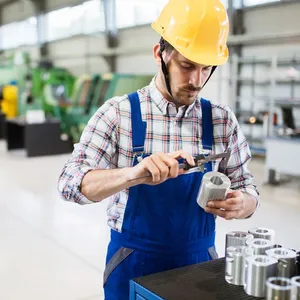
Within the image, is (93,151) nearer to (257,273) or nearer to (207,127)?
(207,127)

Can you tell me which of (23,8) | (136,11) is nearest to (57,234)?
(136,11)

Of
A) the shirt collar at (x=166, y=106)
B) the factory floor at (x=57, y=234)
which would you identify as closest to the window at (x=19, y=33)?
the factory floor at (x=57, y=234)

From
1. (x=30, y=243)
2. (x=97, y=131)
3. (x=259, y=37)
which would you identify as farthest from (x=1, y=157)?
(x=97, y=131)

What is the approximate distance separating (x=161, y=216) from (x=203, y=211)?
0.13m

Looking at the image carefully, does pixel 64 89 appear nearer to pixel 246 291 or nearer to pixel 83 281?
pixel 83 281

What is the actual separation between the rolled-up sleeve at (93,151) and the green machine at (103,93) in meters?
7.01

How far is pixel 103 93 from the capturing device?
8.48m

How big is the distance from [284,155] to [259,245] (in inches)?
170

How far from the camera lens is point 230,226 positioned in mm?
3955

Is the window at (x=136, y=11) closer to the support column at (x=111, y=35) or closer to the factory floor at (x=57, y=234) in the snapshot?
the support column at (x=111, y=35)

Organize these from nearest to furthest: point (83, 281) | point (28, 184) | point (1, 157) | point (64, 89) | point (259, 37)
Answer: point (83, 281)
point (28, 184)
point (259, 37)
point (1, 157)
point (64, 89)

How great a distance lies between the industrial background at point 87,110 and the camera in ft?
10.9

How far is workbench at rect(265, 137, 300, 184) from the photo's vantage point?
5035 millimetres

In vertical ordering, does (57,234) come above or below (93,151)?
below
